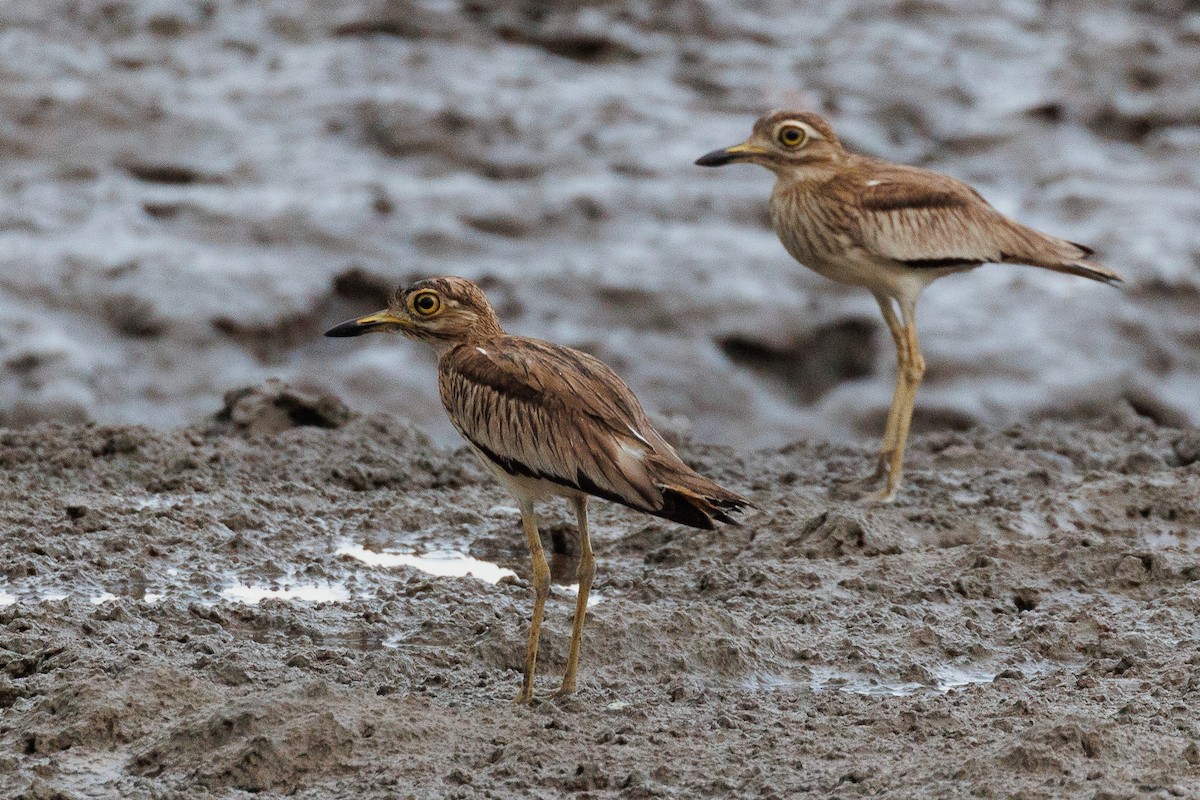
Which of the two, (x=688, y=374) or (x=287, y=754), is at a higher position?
(x=287, y=754)

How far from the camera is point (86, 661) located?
493cm

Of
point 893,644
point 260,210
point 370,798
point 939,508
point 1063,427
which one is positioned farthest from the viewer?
point 260,210

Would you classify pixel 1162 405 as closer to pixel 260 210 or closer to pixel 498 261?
pixel 498 261

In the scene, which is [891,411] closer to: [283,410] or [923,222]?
[923,222]

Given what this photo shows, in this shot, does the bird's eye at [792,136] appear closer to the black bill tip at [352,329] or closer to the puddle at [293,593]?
the black bill tip at [352,329]

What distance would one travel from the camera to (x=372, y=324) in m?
5.42

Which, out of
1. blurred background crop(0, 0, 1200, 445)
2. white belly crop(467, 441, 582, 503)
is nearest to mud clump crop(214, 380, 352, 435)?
blurred background crop(0, 0, 1200, 445)

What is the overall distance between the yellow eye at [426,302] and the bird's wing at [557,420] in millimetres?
186

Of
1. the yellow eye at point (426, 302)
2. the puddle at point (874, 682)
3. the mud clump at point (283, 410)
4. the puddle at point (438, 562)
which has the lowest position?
the mud clump at point (283, 410)

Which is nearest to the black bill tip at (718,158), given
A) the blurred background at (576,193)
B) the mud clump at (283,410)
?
the blurred background at (576,193)

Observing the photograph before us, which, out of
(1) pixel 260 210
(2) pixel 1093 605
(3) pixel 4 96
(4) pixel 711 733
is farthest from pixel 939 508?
(3) pixel 4 96

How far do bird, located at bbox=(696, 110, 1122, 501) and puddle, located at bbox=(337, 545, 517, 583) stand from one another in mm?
1879

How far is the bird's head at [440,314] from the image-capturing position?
17.5ft

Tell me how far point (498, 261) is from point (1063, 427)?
148 inches
